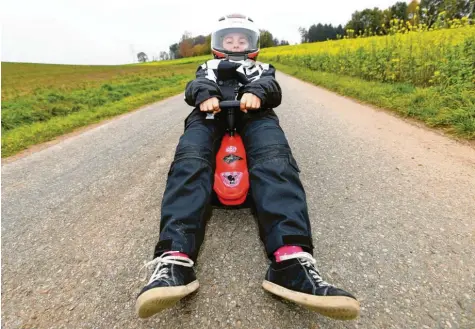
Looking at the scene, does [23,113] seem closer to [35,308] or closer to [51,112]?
[51,112]

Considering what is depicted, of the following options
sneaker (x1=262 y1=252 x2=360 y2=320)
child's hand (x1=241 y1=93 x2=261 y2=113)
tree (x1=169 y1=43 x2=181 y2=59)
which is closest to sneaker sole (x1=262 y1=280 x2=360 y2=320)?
sneaker (x1=262 y1=252 x2=360 y2=320)

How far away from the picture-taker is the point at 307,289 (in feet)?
3.91

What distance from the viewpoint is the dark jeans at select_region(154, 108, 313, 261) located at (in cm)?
144

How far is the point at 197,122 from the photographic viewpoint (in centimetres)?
209

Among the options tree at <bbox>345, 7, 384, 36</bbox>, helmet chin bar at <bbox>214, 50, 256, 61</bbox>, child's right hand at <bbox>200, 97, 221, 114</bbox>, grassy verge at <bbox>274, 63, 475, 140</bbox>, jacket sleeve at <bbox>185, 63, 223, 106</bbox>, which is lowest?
grassy verge at <bbox>274, 63, 475, 140</bbox>

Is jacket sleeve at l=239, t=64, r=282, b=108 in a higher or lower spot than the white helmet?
lower

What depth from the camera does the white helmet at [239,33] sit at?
290 centimetres

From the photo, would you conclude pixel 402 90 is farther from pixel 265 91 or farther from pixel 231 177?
pixel 231 177

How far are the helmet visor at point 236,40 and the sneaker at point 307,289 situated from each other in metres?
2.26

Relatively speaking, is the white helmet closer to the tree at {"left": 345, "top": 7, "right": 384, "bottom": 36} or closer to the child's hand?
the child's hand

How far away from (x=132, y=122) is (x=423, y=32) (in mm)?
6673

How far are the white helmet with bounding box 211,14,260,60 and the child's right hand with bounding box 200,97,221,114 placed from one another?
112 cm

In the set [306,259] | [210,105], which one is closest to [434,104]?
[210,105]

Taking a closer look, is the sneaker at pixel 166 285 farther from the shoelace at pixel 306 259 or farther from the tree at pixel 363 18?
the tree at pixel 363 18
